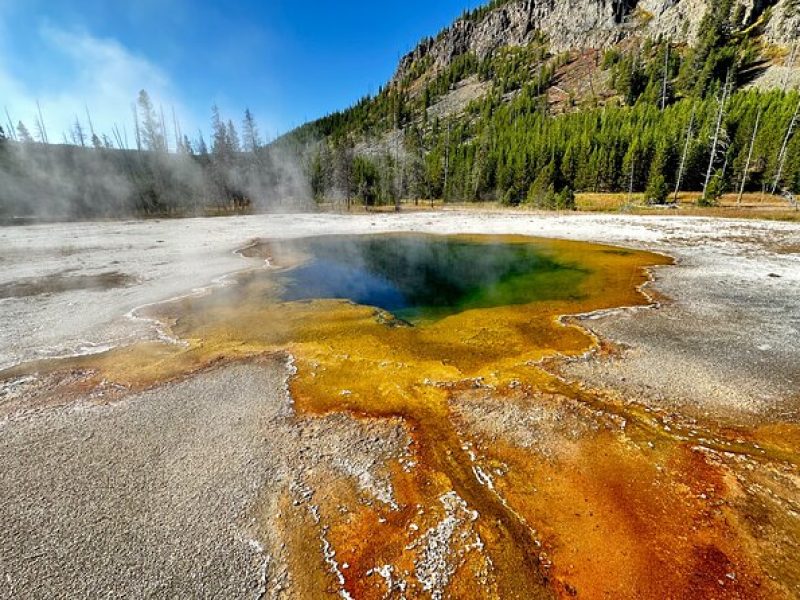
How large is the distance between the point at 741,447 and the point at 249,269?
24189 mm

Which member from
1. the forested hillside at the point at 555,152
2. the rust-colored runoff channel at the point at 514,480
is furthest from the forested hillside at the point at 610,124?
the rust-colored runoff channel at the point at 514,480

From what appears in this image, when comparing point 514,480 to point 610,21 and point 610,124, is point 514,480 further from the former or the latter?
point 610,21

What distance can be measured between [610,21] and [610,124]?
112 metres

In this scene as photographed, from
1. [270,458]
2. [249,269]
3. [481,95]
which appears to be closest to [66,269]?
[249,269]

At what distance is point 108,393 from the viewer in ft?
31.5

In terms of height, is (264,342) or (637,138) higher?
(637,138)

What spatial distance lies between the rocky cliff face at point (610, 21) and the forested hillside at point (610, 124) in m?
0.67

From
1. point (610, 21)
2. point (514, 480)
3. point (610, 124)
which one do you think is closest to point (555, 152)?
point (610, 124)

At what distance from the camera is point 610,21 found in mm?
156500

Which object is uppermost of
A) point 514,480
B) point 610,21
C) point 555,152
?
point 610,21

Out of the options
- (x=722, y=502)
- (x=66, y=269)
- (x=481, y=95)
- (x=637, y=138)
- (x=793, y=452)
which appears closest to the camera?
(x=722, y=502)

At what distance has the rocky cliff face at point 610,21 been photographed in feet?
331

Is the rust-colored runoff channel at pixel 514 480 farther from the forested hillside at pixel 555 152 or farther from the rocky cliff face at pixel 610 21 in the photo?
the rocky cliff face at pixel 610 21

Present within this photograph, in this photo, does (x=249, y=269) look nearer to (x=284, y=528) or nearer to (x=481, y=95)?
(x=284, y=528)
